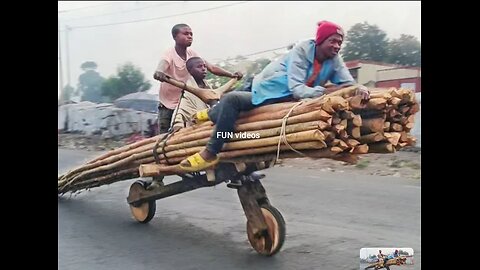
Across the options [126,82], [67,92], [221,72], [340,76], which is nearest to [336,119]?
[340,76]

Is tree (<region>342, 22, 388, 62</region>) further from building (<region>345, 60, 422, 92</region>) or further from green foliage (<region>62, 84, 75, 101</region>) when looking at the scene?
green foliage (<region>62, 84, 75, 101</region>)

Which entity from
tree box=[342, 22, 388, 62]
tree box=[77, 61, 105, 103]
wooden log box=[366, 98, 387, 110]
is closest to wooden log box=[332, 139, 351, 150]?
wooden log box=[366, 98, 387, 110]

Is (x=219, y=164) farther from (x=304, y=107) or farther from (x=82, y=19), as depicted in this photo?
(x=82, y=19)

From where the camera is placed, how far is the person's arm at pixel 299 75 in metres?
3.17

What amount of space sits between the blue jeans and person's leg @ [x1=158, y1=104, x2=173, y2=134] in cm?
28

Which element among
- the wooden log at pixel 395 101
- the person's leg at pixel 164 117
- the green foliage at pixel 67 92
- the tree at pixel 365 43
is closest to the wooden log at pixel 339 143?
the wooden log at pixel 395 101

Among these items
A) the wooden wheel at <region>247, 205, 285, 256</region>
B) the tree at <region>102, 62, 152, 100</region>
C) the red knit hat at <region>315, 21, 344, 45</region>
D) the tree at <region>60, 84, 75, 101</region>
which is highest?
the red knit hat at <region>315, 21, 344, 45</region>

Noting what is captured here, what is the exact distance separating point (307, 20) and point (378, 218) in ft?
3.66

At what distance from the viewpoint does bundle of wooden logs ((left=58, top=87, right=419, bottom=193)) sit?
3021 mm

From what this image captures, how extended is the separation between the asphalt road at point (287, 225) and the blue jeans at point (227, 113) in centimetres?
26

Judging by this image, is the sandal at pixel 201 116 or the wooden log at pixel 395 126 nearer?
the wooden log at pixel 395 126

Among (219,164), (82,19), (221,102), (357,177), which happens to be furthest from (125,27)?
(357,177)

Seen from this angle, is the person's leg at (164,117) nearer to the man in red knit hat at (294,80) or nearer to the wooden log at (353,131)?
the man in red knit hat at (294,80)

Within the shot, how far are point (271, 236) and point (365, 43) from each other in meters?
1.13
